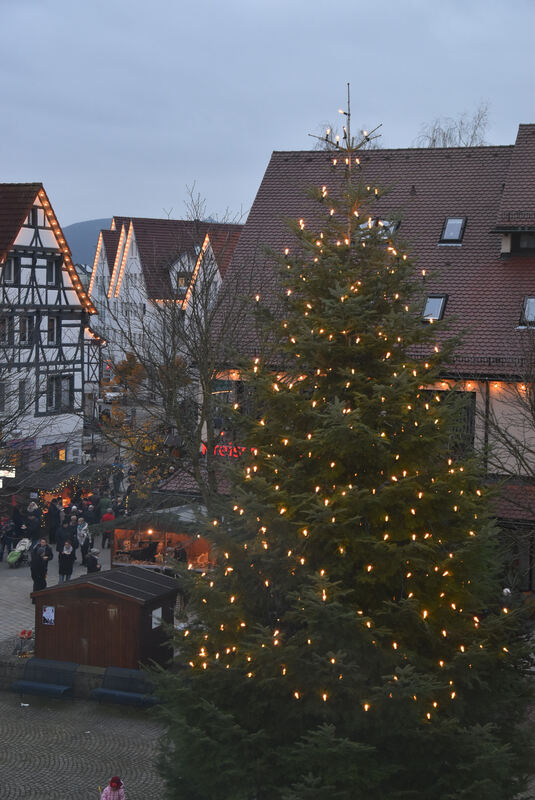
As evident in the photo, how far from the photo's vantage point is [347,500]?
9.12 m

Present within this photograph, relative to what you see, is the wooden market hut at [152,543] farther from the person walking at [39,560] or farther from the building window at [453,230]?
the building window at [453,230]

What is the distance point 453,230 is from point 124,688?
579 inches

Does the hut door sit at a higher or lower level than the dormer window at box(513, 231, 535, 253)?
lower

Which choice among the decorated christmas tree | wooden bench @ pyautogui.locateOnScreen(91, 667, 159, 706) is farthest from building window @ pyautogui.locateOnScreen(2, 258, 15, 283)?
the decorated christmas tree

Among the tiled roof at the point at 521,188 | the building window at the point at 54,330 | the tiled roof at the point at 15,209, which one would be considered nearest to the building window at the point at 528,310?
the tiled roof at the point at 521,188

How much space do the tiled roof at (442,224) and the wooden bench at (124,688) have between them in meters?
8.58

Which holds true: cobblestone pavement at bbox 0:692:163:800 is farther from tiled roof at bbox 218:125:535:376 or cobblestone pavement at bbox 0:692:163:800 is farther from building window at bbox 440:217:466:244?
building window at bbox 440:217:466:244

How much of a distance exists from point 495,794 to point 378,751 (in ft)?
3.80

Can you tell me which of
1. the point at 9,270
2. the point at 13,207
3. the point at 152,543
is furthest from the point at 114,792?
the point at 13,207

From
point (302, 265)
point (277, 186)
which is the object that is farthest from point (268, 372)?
point (277, 186)

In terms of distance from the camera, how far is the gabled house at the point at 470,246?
2106 cm

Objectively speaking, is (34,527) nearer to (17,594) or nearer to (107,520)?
(107,520)

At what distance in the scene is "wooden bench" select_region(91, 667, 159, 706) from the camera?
54.5 feet

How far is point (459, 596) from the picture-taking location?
31.1 feet
